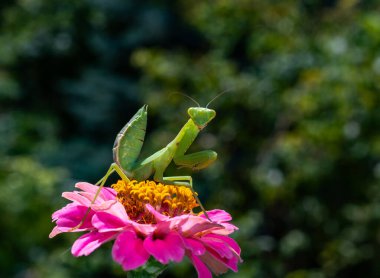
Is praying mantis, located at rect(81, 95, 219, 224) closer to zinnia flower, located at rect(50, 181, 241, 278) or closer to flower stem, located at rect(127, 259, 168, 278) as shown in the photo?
zinnia flower, located at rect(50, 181, 241, 278)

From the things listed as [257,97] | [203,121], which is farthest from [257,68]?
[203,121]

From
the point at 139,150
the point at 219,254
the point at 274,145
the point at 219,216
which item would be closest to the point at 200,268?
the point at 219,254

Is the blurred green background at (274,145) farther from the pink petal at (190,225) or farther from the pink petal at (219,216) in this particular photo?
the pink petal at (190,225)

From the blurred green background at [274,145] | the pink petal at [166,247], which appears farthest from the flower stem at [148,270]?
the blurred green background at [274,145]

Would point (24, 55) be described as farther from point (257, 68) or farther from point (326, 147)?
point (326, 147)

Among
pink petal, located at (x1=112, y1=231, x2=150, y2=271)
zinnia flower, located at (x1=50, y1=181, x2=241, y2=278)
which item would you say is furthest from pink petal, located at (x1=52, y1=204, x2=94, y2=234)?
pink petal, located at (x1=112, y1=231, x2=150, y2=271)
